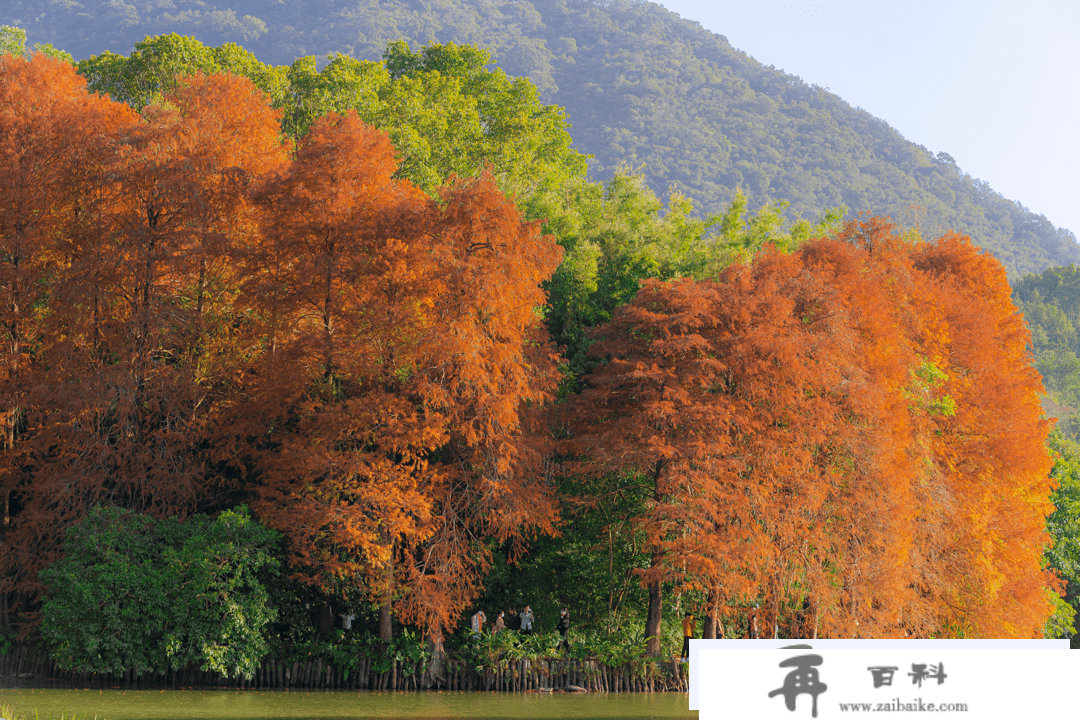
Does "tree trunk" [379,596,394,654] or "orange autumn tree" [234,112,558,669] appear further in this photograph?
"tree trunk" [379,596,394,654]

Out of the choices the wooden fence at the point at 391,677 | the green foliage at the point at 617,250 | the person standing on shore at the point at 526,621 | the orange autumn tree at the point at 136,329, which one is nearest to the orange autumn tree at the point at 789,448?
the wooden fence at the point at 391,677

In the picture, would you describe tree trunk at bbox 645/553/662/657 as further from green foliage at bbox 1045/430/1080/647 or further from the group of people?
green foliage at bbox 1045/430/1080/647

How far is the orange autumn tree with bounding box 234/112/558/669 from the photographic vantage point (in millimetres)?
16359

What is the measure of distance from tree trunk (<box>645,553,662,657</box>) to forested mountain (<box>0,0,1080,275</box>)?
70.5 meters

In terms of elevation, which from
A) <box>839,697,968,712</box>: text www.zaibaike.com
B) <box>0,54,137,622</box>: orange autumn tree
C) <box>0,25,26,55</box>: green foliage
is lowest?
<box>839,697,968,712</box>: text www.zaibaike.com

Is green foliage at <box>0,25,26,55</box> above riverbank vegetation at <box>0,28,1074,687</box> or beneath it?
above

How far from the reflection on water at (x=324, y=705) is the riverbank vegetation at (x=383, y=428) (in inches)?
27.2

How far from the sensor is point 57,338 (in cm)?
1788

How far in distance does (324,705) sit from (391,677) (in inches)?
93.5

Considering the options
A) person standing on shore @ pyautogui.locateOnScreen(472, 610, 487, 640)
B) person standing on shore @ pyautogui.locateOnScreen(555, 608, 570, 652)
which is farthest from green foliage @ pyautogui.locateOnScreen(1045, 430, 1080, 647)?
person standing on shore @ pyautogui.locateOnScreen(472, 610, 487, 640)

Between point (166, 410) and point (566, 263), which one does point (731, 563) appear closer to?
point (566, 263)

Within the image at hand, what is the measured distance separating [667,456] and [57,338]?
12.1m

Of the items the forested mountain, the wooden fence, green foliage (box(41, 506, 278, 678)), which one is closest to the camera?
green foliage (box(41, 506, 278, 678))

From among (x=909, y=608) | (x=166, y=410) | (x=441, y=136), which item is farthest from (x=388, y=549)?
(x=441, y=136)
